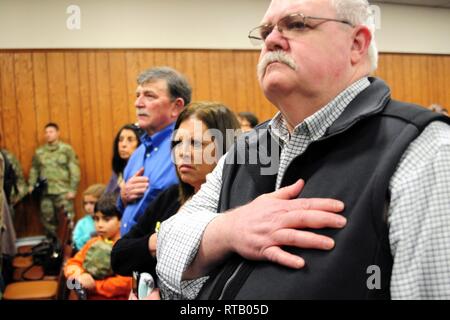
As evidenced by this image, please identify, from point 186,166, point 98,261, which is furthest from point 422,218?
point 98,261

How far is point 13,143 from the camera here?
190 inches

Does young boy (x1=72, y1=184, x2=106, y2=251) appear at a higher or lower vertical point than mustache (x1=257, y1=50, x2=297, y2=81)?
lower

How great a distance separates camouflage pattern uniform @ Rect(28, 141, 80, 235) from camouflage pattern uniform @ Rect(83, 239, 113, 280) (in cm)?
291

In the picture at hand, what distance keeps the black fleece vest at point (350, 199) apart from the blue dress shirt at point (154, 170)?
0.87m

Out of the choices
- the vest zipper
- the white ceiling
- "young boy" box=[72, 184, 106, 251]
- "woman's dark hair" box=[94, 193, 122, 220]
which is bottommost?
"young boy" box=[72, 184, 106, 251]

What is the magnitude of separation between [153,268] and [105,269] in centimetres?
49

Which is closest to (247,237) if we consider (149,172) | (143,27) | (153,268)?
(153,268)

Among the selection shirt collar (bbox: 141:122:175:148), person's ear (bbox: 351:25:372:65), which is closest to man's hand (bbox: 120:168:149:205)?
shirt collar (bbox: 141:122:175:148)

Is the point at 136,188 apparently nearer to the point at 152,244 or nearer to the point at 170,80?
the point at 152,244

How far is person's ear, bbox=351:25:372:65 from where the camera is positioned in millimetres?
847

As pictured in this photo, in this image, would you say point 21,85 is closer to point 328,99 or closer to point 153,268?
point 153,268

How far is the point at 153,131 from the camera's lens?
74.0 inches

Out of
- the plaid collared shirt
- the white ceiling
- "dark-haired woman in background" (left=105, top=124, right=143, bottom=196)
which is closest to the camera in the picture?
the plaid collared shirt

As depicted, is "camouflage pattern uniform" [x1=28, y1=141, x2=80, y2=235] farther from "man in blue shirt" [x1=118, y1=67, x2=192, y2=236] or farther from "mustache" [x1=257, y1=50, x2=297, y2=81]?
"mustache" [x1=257, y1=50, x2=297, y2=81]
